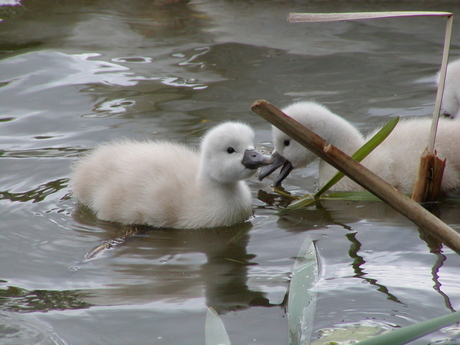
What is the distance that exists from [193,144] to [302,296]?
8.11 feet

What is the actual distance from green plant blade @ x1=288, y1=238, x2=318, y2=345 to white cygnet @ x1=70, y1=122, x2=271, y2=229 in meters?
0.75

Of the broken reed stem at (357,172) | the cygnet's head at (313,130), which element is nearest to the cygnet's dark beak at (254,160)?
the cygnet's head at (313,130)

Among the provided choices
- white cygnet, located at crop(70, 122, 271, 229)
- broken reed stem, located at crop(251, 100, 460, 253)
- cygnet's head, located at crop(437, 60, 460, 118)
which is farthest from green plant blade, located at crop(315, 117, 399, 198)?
cygnet's head, located at crop(437, 60, 460, 118)

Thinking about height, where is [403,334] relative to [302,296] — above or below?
above

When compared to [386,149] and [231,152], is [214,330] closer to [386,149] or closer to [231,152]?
[231,152]

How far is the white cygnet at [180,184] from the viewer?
404 cm

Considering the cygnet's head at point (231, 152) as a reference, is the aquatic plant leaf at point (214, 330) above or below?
below

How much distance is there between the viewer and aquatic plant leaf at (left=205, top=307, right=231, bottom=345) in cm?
254

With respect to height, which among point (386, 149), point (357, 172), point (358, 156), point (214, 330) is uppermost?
point (357, 172)

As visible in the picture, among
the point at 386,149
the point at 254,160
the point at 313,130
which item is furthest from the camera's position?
the point at 313,130

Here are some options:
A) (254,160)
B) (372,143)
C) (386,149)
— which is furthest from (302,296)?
(386,149)

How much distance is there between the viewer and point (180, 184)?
4.17m

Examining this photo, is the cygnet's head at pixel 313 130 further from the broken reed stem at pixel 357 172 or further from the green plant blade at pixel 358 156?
the broken reed stem at pixel 357 172

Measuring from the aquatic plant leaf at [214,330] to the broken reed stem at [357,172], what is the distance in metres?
0.71
